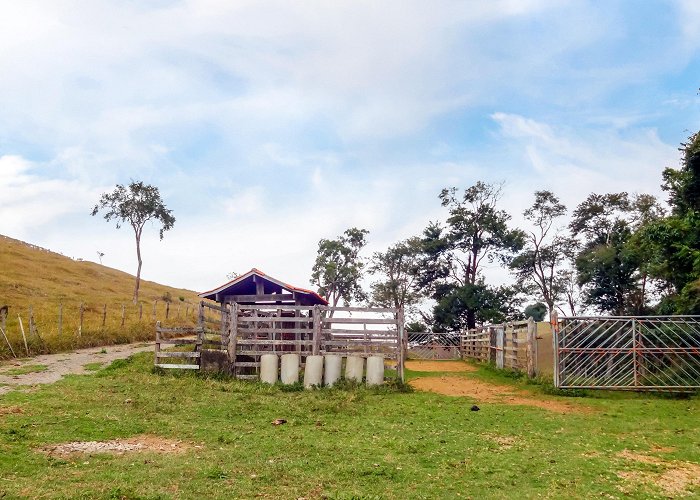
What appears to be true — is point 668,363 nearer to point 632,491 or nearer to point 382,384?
point 382,384

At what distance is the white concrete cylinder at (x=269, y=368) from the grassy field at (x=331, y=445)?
1.44m

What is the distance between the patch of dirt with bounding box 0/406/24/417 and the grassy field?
2.1 inches

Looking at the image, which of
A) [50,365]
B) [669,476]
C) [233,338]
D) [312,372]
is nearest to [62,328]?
[50,365]

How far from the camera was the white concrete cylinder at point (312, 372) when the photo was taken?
45.6 feet

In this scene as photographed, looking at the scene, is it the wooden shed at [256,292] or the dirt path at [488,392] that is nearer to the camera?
the dirt path at [488,392]

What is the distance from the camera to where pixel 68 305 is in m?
34.3

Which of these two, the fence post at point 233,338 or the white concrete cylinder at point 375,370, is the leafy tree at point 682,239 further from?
the fence post at point 233,338

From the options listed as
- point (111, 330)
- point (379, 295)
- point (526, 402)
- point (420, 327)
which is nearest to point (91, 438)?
point (526, 402)

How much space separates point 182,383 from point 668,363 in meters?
12.1

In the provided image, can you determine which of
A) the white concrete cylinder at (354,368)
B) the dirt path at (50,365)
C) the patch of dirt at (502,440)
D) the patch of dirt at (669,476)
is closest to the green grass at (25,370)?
the dirt path at (50,365)

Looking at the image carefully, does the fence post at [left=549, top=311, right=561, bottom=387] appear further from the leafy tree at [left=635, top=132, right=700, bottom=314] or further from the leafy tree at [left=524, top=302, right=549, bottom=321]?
the leafy tree at [left=524, top=302, right=549, bottom=321]

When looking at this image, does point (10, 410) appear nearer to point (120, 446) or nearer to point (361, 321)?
point (120, 446)

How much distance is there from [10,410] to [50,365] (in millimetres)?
8012

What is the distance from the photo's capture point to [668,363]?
14547 millimetres
